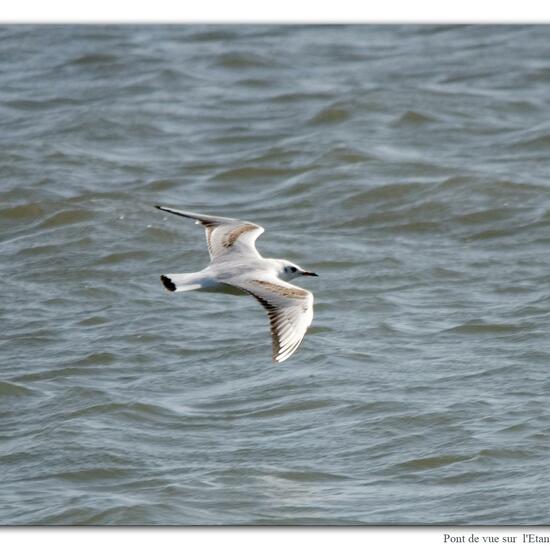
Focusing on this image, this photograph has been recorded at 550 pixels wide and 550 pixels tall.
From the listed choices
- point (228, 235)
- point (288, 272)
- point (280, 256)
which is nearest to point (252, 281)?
point (288, 272)

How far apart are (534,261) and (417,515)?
351 cm

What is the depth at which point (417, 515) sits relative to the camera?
20.0ft

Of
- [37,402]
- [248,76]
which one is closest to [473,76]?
[248,76]

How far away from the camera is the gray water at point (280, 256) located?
6.65 m

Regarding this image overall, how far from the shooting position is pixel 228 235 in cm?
707

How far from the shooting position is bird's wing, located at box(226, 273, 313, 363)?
18.7 ft

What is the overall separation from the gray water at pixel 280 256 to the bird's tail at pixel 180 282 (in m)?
0.92

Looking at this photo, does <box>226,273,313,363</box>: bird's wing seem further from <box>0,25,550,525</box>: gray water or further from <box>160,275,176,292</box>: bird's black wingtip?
<box>0,25,550,525</box>: gray water

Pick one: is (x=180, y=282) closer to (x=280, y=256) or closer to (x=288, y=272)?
(x=288, y=272)

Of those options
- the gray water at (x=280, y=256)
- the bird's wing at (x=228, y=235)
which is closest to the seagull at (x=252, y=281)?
the bird's wing at (x=228, y=235)

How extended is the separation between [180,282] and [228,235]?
987mm

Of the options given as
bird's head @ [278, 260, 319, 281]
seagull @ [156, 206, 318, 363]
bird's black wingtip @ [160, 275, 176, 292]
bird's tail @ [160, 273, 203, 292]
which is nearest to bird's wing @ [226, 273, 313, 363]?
seagull @ [156, 206, 318, 363]

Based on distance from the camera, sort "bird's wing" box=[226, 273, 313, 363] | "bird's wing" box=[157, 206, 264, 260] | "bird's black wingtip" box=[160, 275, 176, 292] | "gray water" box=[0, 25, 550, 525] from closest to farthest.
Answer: "bird's wing" box=[226, 273, 313, 363], "bird's black wingtip" box=[160, 275, 176, 292], "gray water" box=[0, 25, 550, 525], "bird's wing" box=[157, 206, 264, 260]

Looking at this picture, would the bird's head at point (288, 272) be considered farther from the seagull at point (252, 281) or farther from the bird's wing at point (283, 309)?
the bird's wing at point (283, 309)
